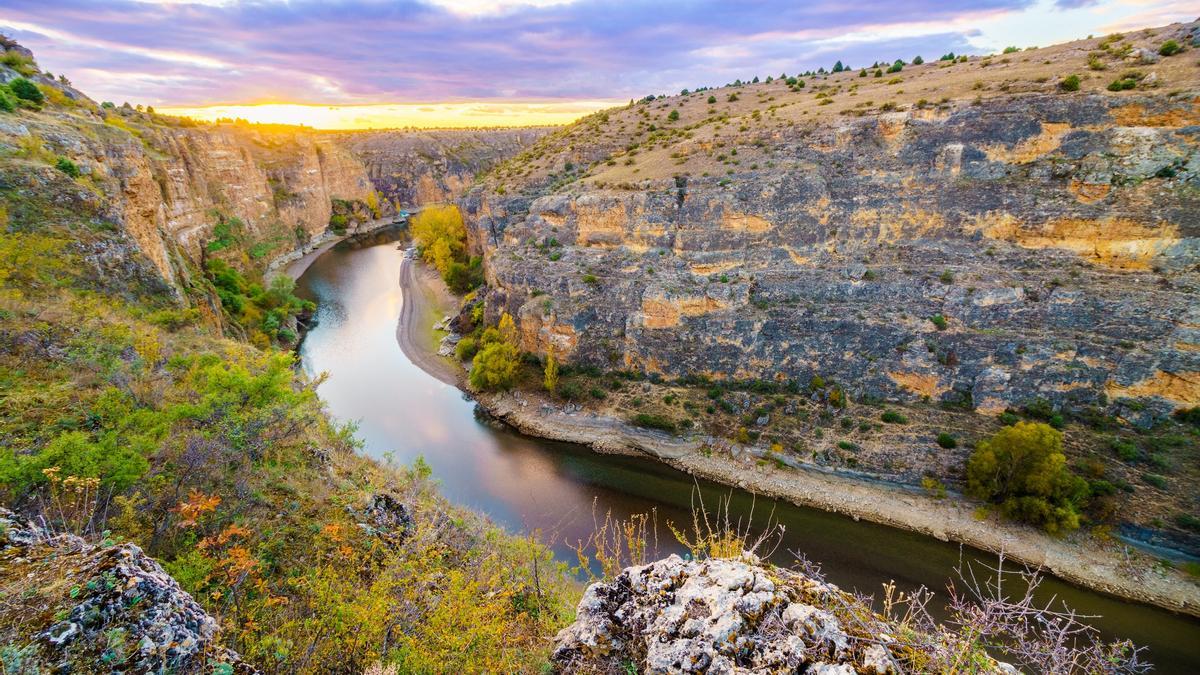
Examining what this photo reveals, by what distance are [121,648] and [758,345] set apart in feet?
92.1

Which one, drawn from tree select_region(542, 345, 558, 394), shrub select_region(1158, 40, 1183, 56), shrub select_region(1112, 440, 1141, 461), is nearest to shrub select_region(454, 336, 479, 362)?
tree select_region(542, 345, 558, 394)

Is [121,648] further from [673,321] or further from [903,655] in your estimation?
[673,321]

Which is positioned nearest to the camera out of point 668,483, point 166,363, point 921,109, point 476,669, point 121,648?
point 121,648

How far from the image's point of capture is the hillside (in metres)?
22.6

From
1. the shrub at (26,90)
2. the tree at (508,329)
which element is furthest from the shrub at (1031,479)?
the shrub at (26,90)

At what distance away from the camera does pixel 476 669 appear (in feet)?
22.6

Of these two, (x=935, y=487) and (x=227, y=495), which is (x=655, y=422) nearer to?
(x=935, y=487)

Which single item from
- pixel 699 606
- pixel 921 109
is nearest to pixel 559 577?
pixel 699 606

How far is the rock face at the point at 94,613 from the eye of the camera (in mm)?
4027

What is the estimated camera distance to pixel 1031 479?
20.8 metres

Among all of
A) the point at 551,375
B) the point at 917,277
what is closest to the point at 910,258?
the point at 917,277

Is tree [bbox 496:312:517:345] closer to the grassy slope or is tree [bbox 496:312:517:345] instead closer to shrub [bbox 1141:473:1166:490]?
the grassy slope

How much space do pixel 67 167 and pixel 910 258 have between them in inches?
1588

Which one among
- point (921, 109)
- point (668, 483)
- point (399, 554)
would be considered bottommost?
point (668, 483)
